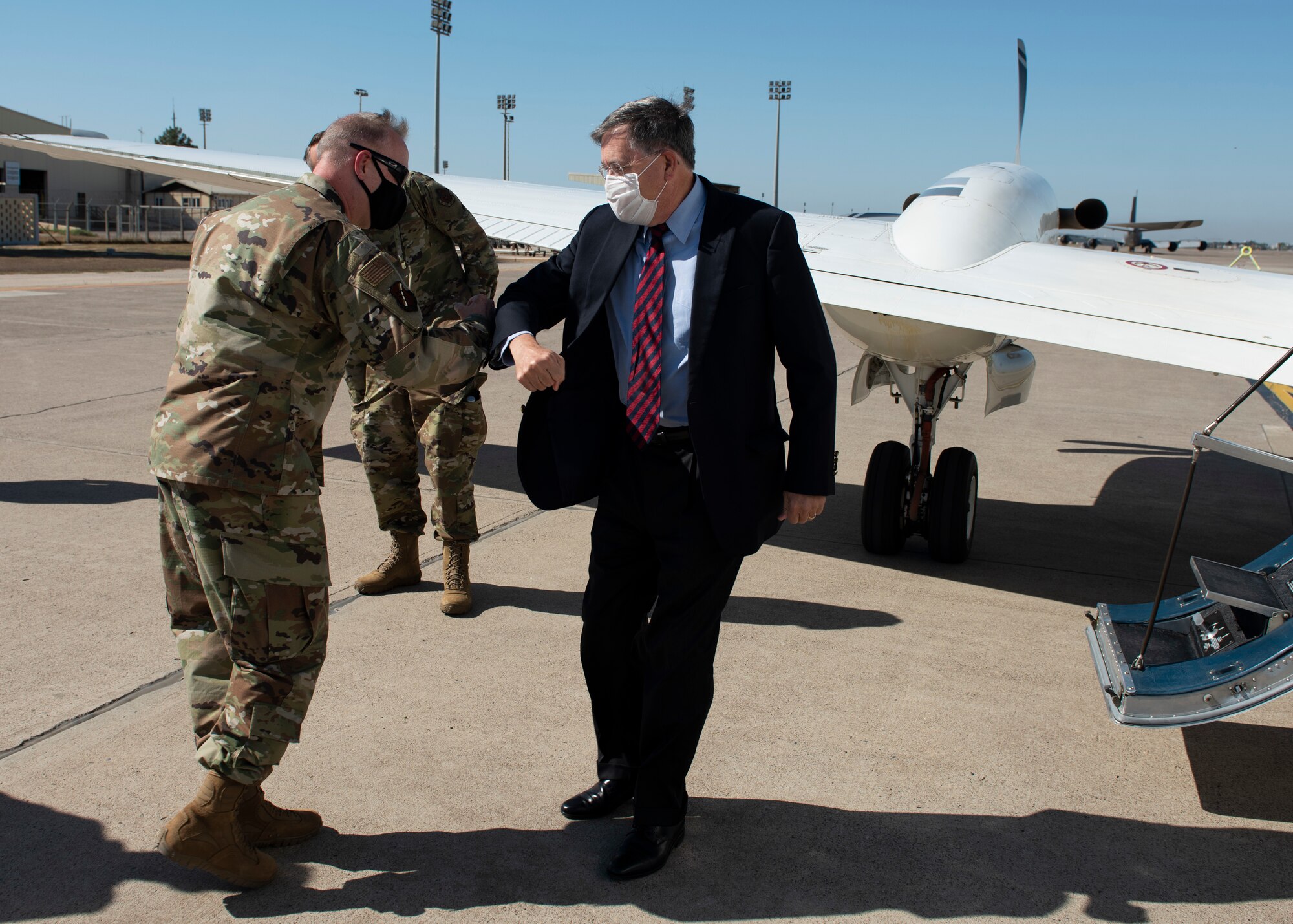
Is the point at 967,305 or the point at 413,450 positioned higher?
the point at 967,305

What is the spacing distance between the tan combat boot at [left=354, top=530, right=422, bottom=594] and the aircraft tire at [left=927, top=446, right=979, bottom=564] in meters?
3.03

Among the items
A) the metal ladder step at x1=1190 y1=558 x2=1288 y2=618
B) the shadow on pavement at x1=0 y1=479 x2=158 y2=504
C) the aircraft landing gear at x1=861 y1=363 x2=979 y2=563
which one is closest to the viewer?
the metal ladder step at x1=1190 y1=558 x2=1288 y2=618

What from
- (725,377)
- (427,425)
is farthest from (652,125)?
(427,425)

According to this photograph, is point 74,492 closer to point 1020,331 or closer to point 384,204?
point 384,204

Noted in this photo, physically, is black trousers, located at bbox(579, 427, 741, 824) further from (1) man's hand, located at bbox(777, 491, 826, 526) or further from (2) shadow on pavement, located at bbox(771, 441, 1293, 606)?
(2) shadow on pavement, located at bbox(771, 441, 1293, 606)

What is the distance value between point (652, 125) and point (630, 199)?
8.5 inches

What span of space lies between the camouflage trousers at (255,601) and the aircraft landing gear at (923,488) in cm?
404

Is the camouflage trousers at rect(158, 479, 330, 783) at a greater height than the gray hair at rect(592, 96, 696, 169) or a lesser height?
lesser

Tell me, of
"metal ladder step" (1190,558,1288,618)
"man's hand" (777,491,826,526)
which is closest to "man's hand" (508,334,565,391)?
"man's hand" (777,491,826,526)

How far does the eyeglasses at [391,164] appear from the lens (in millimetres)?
2977

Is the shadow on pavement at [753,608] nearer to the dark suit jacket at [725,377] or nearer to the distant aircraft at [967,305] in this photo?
the distant aircraft at [967,305]

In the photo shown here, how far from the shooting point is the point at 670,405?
304cm

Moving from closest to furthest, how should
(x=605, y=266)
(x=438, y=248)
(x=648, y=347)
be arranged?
(x=648, y=347) → (x=605, y=266) → (x=438, y=248)

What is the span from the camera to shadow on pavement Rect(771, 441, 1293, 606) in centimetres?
602
